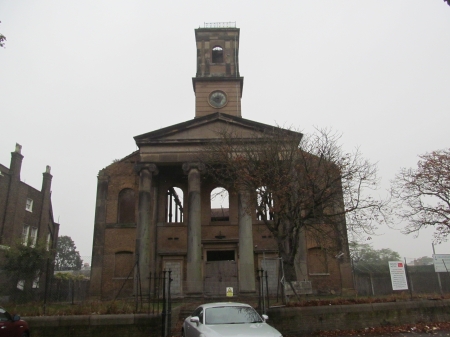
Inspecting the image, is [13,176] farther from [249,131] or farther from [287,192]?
[287,192]

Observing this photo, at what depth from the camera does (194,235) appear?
24.6m

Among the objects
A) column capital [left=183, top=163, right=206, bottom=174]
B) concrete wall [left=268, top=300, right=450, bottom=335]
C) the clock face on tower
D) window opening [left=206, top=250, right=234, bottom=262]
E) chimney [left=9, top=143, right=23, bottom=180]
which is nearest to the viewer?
concrete wall [left=268, top=300, right=450, bottom=335]

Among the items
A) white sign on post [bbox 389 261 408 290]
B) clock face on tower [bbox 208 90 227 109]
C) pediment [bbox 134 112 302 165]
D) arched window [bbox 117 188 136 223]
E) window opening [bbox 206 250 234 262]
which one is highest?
clock face on tower [bbox 208 90 227 109]

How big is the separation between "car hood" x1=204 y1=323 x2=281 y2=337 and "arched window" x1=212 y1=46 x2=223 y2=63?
29476 millimetres

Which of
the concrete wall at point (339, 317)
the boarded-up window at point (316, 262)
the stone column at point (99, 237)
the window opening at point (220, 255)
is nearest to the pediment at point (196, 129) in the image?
the stone column at point (99, 237)

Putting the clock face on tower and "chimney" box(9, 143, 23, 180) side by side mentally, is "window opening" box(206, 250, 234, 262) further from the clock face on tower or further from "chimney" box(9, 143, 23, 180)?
"chimney" box(9, 143, 23, 180)

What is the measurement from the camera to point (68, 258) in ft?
320

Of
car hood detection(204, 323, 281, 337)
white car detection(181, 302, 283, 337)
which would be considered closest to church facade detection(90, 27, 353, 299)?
white car detection(181, 302, 283, 337)

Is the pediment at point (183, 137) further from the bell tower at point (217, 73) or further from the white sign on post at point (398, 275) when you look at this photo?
the white sign on post at point (398, 275)

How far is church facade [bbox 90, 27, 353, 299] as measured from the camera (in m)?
25.0

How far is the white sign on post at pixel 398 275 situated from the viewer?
682 inches

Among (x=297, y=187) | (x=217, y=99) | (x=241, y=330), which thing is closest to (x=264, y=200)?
(x=297, y=187)

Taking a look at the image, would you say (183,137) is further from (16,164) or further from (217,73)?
(16,164)

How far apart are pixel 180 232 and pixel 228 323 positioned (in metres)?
19.4
